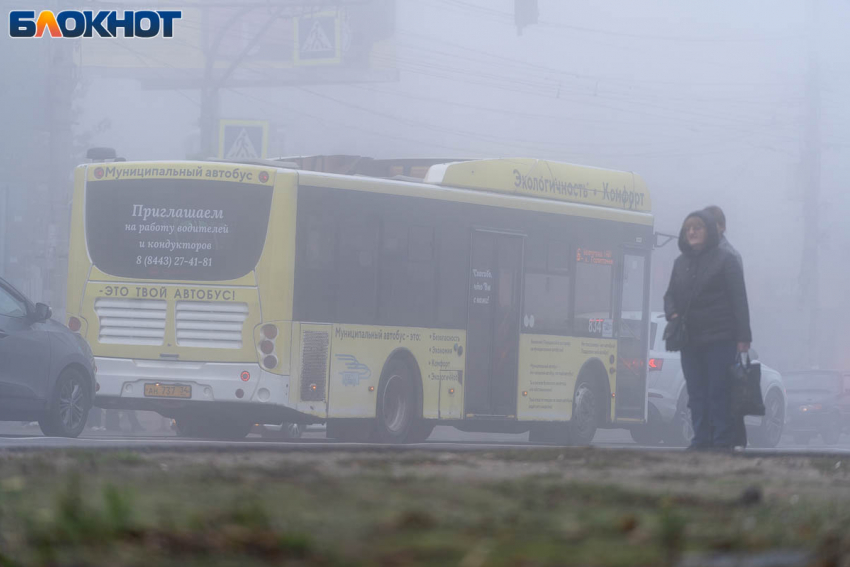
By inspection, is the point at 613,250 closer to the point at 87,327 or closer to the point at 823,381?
the point at 87,327

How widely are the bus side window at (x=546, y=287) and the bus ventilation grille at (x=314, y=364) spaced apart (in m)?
3.36

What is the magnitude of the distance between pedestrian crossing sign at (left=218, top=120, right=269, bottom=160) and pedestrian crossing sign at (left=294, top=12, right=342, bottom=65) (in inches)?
278

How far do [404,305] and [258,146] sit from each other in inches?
462

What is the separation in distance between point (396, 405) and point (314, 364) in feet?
4.48

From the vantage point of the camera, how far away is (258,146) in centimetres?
2591

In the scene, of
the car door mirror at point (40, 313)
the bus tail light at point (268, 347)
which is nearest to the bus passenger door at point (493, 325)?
the bus tail light at point (268, 347)

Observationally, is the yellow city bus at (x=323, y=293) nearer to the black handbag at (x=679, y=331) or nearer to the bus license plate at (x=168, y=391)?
the bus license plate at (x=168, y=391)

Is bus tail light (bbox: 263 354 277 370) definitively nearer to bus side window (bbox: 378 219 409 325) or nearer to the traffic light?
bus side window (bbox: 378 219 409 325)

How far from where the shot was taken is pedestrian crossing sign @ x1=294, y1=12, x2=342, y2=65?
32.5 meters

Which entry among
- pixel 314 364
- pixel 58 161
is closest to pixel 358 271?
pixel 314 364

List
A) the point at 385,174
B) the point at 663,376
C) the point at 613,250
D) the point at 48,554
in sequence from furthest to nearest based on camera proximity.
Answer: the point at 663,376 < the point at 613,250 < the point at 385,174 < the point at 48,554

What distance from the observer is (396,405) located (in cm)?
1480

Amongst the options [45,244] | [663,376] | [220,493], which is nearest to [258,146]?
[45,244]

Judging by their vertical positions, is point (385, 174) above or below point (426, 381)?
above
